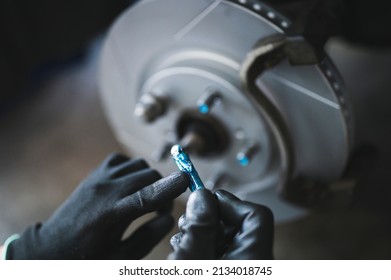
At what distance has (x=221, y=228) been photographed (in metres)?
0.60

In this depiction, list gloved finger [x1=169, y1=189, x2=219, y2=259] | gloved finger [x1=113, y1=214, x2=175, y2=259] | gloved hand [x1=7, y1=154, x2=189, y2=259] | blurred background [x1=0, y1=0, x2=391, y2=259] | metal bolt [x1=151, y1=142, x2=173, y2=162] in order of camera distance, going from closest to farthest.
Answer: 1. gloved finger [x1=169, y1=189, x2=219, y2=259]
2. gloved hand [x1=7, y1=154, x2=189, y2=259]
3. gloved finger [x1=113, y1=214, x2=175, y2=259]
4. metal bolt [x1=151, y1=142, x2=173, y2=162]
5. blurred background [x1=0, y1=0, x2=391, y2=259]

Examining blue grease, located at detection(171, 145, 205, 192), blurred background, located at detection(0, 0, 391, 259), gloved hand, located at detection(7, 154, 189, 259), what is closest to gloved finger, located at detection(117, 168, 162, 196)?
gloved hand, located at detection(7, 154, 189, 259)

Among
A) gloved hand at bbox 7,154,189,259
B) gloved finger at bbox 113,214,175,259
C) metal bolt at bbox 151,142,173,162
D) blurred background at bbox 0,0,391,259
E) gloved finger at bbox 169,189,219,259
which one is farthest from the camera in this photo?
blurred background at bbox 0,0,391,259

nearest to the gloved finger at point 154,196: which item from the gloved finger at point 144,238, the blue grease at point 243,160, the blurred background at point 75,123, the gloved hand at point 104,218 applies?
the gloved hand at point 104,218

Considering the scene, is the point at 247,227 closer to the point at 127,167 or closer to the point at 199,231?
the point at 199,231

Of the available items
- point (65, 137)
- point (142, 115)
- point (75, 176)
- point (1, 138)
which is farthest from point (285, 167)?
point (1, 138)

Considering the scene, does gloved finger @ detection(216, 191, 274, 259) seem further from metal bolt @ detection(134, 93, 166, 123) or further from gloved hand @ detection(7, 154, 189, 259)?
metal bolt @ detection(134, 93, 166, 123)

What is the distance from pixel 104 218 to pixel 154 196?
0.32ft

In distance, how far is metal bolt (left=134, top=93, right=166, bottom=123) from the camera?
0.85 m

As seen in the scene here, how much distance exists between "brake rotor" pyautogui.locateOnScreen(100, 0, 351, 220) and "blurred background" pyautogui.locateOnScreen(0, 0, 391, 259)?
9.4 inches

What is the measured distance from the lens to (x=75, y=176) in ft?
4.12

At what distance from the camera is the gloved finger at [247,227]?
21.9 inches

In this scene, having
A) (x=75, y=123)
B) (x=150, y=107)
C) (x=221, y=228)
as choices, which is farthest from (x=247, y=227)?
(x=75, y=123)

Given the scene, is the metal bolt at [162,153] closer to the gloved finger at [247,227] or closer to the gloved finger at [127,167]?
the gloved finger at [127,167]
